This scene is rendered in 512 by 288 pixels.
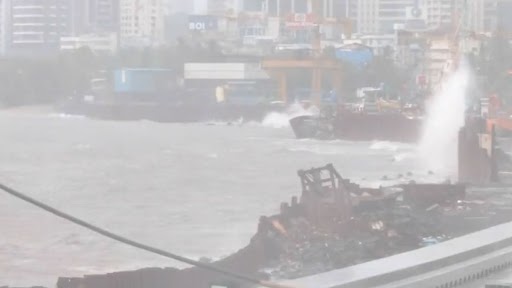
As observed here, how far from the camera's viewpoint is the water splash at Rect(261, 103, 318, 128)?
839 inches

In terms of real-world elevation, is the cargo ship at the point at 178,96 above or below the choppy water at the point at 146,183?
below

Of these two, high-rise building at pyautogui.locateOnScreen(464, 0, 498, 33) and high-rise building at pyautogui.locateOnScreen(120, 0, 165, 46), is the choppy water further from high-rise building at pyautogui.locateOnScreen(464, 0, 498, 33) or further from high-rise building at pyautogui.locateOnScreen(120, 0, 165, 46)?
high-rise building at pyautogui.locateOnScreen(464, 0, 498, 33)

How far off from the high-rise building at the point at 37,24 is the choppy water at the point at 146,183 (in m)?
1.06

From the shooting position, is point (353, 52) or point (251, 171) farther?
point (353, 52)

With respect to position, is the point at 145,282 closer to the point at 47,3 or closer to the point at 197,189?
the point at 197,189

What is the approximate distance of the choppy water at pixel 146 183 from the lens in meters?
5.38

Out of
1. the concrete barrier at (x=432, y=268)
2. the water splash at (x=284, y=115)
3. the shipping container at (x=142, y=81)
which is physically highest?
the concrete barrier at (x=432, y=268)

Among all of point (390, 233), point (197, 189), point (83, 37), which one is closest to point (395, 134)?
point (83, 37)

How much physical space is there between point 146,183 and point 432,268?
7398 mm

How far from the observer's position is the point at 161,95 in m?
23.9

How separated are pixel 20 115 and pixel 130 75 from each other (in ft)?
12.4

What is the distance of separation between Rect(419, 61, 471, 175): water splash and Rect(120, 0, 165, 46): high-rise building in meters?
Result: 5.57

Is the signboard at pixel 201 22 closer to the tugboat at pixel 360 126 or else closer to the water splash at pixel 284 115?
the water splash at pixel 284 115

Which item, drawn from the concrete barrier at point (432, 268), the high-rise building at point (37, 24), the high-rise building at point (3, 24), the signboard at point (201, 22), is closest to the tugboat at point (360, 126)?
the high-rise building at point (37, 24)
